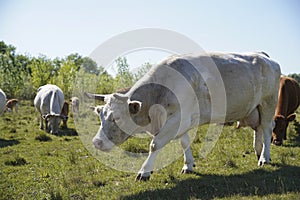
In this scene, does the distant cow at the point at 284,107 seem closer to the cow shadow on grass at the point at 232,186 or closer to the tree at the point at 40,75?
the cow shadow on grass at the point at 232,186

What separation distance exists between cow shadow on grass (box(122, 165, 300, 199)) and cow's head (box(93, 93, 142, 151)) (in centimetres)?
116

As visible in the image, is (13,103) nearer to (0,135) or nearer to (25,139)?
(0,135)

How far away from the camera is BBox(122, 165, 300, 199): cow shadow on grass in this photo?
5.32 m

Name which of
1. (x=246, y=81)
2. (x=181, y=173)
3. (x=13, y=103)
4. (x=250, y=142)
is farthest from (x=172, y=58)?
(x=13, y=103)

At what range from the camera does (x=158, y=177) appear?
6547 millimetres

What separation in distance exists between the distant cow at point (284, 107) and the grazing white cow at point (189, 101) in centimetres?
232

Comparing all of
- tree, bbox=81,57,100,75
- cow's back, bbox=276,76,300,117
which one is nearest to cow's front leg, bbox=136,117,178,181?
cow's back, bbox=276,76,300,117

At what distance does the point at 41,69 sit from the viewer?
49.4 metres

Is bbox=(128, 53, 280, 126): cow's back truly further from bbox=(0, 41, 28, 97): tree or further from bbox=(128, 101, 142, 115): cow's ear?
bbox=(0, 41, 28, 97): tree

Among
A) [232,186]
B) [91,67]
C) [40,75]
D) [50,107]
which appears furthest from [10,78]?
[232,186]

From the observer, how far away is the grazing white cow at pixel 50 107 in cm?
1478

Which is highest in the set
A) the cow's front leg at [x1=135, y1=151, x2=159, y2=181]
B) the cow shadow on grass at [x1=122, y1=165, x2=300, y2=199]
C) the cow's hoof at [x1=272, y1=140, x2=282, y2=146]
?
the cow's front leg at [x1=135, y1=151, x2=159, y2=181]

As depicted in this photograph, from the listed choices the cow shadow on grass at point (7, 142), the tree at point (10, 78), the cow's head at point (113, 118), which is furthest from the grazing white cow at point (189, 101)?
the tree at point (10, 78)

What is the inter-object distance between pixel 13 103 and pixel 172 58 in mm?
20161
